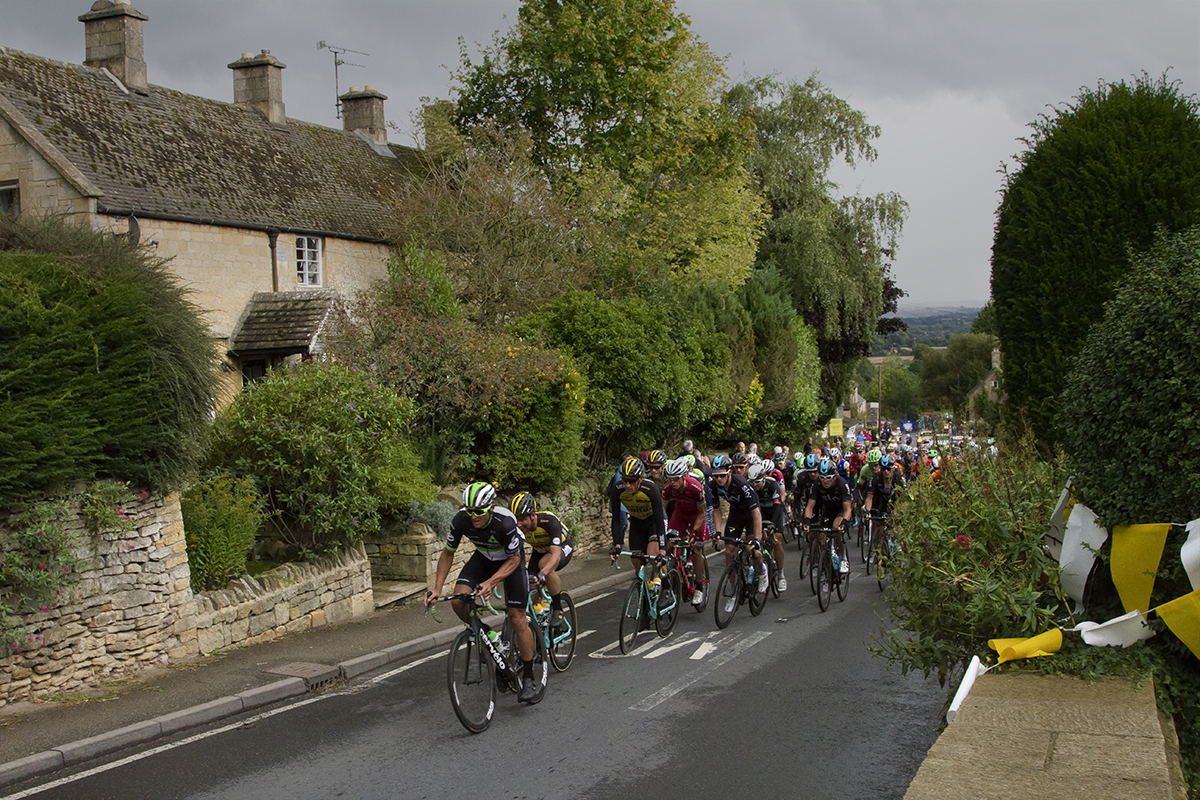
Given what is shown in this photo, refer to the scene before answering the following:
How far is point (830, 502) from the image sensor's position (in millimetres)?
13164

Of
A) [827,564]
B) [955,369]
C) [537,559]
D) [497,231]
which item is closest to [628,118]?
[497,231]

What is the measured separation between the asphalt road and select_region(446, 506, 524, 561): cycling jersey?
1343 millimetres

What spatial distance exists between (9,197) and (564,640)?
1439cm

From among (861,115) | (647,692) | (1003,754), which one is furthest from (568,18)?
(1003,754)

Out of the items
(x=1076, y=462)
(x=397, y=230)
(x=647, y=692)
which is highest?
(x=397, y=230)

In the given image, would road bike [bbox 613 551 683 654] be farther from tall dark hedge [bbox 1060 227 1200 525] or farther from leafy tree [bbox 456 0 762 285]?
leafy tree [bbox 456 0 762 285]

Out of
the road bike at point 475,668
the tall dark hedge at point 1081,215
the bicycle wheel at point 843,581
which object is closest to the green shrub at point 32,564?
the road bike at point 475,668

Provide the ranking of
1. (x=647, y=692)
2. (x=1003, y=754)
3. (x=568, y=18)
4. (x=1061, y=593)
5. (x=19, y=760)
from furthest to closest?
(x=568, y=18)
(x=647, y=692)
(x=19, y=760)
(x=1061, y=593)
(x=1003, y=754)

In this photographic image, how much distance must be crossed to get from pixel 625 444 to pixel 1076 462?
16.3m

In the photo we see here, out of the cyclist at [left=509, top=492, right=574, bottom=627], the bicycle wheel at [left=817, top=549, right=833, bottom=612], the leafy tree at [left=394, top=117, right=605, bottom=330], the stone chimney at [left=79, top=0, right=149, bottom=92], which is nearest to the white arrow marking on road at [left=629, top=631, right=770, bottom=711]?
the cyclist at [left=509, top=492, right=574, bottom=627]

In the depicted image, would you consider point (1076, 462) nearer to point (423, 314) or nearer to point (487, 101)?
point (423, 314)

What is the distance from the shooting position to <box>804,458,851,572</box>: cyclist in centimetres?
1293

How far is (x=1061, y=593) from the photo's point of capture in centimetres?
552

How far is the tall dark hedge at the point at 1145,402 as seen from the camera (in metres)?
5.01
